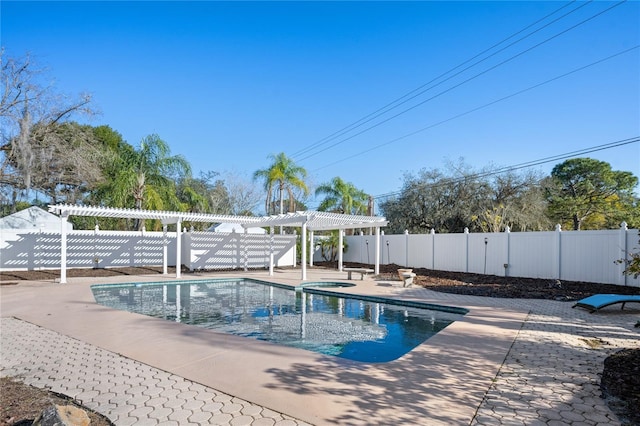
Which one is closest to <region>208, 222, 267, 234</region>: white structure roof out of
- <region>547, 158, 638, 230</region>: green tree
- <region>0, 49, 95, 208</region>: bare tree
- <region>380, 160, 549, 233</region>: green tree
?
<region>0, 49, 95, 208</region>: bare tree

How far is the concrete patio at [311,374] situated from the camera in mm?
3119

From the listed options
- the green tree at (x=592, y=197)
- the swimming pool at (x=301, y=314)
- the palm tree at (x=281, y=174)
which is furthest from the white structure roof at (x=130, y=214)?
Result: the green tree at (x=592, y=197)

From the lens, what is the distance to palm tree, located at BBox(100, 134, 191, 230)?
1830cm

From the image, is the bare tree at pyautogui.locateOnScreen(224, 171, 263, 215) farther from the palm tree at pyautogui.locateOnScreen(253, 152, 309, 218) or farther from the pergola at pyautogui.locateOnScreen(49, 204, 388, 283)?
the pergola at pyautogui.locateOnScreen(49, 204, 388, 283)

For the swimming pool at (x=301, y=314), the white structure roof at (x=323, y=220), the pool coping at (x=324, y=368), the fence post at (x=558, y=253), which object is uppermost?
the white structure roof at (x=323, y=220)

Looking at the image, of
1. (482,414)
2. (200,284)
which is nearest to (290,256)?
(200,284)

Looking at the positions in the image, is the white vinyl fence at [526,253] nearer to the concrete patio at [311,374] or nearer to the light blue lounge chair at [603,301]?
the light blue lounge chair at [603,301]

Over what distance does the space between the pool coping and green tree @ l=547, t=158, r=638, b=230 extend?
20.2m

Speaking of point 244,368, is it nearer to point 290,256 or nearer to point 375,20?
point 375,20

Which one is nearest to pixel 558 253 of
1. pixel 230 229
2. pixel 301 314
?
pixel 301 314

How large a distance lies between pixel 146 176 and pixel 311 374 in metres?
18.4

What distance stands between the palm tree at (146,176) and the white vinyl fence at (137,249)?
7.78 feet

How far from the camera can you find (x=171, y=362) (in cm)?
445

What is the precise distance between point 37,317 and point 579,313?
1074 centimetres
